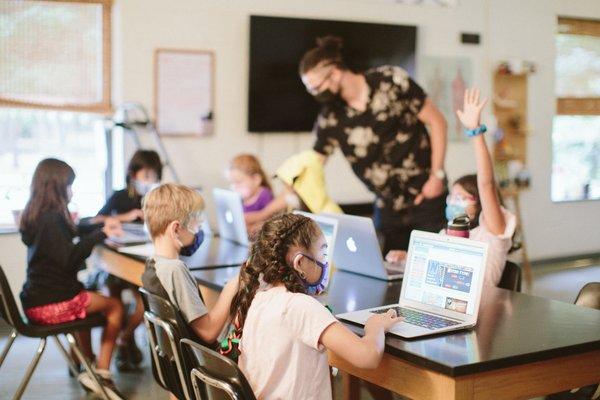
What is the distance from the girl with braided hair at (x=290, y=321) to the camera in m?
2.22

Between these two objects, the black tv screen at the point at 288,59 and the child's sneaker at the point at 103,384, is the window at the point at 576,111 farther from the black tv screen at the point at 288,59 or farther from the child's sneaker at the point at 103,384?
the child's sneaker at the point at 103,384

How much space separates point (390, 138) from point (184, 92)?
2.13m

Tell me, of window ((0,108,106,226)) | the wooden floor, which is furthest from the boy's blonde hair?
window ((0,108,106,226))

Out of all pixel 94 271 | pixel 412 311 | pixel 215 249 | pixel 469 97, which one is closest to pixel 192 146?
pixel 94 271

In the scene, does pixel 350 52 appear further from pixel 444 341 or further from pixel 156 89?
pixel 444 341

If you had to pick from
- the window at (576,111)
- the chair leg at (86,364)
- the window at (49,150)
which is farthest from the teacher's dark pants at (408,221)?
the window at (576,111)

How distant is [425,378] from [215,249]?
2.16 metres

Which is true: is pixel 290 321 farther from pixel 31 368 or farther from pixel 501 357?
A: pixel 31 368

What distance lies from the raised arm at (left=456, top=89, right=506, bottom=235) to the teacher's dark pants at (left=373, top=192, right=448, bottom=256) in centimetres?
88

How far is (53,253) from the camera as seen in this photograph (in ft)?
12.6

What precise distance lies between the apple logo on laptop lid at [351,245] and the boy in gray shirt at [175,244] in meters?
0.64

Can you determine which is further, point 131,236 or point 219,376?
point 131,236

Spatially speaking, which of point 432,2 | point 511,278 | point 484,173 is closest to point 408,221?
point 511,278

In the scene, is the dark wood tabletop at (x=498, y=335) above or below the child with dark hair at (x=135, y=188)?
below
